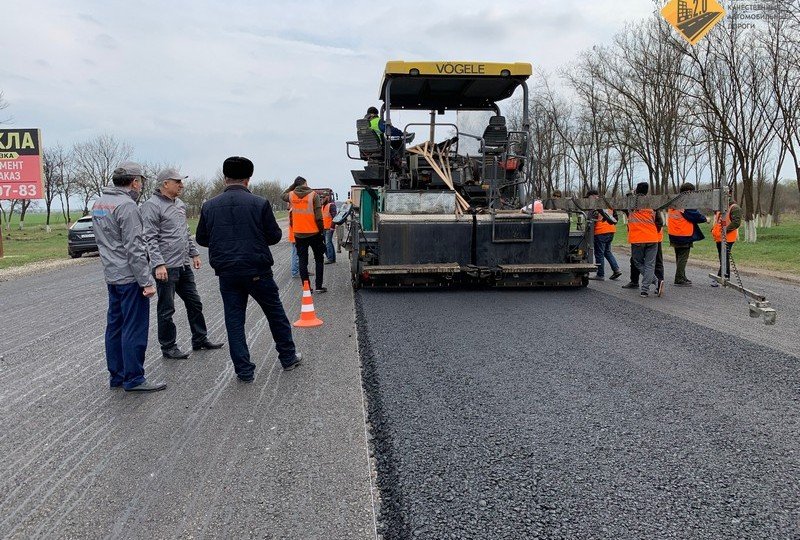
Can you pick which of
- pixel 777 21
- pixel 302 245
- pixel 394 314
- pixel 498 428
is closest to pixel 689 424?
pixel 498 428

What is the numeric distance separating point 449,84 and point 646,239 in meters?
3.87

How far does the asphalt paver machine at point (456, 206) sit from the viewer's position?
810 centimetres

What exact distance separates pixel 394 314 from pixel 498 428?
3492 mm

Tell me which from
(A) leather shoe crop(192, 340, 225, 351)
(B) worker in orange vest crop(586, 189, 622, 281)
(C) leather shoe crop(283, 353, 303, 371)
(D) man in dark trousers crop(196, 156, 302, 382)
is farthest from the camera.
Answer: (B) worker in orange vest crop(586, 189, 622, 281)

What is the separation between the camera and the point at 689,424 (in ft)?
10.9

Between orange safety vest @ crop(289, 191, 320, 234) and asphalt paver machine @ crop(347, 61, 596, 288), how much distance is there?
2.02ft

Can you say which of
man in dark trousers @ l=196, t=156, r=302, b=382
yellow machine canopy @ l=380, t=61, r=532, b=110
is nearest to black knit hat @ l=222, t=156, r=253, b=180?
man in dark trousers @ l=196, t=156, r=302, b=382

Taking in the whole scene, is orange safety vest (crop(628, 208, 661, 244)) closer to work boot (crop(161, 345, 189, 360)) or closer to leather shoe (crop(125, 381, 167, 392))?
work boot (crop(161, 345, 189, 360))

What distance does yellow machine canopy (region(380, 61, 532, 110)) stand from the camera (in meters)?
8.49

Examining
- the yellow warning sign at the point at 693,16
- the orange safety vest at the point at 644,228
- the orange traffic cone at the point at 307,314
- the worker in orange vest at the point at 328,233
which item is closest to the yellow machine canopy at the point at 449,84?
the orange safety vest at the point at 644,228

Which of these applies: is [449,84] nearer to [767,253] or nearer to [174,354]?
[174,354]

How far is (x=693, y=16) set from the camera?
1950 cm

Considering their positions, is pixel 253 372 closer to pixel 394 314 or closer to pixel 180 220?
pixel 180 220

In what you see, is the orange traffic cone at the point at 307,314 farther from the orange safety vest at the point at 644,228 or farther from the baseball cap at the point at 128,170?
the orange safety vest at the point at 644,228
